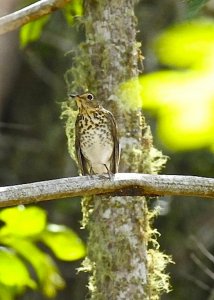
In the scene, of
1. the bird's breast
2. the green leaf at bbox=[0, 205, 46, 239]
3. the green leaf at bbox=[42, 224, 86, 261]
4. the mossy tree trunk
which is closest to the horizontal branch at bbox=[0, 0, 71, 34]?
the mossy tree trunk

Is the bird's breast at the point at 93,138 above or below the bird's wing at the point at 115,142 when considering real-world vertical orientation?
above

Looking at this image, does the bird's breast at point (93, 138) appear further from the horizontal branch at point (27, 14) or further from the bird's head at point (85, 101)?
the horizontal branch at point (27, 14)

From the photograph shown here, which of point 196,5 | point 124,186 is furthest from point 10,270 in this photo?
point 196,5

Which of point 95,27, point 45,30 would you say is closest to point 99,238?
point 95,27

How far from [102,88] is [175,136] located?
3.00 metres

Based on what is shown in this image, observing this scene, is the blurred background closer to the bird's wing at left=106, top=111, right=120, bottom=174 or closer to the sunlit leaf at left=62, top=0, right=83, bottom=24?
the sunlit leaf at left=62, top=0, right=83, bottom=24

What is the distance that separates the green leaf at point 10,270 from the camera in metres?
1.85

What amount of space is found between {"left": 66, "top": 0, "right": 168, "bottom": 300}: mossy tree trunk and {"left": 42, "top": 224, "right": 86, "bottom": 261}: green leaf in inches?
58.1

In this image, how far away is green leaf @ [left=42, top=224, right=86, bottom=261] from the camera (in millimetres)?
1993

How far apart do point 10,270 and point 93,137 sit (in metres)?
2.20

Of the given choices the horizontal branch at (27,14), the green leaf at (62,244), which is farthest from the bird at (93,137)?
the green leaf at (62,244)

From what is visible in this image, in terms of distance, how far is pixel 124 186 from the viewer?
2562mm

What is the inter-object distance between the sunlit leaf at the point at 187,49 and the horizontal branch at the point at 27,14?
253 centimetres

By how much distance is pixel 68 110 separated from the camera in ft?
13.9
